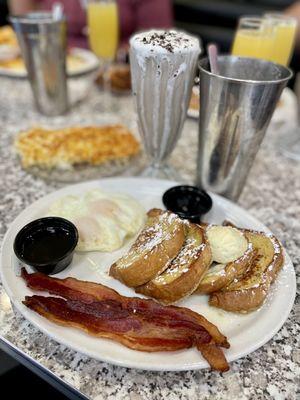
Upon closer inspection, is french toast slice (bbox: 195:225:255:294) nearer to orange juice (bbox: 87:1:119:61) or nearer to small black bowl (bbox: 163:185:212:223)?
small black bowl (bbox: 163:185:212:223)

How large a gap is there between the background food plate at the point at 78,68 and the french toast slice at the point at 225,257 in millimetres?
1485

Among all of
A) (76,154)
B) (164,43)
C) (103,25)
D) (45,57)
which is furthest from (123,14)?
(164,43)

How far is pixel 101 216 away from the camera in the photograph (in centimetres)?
97

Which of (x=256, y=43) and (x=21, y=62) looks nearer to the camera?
(x=256, y=43)

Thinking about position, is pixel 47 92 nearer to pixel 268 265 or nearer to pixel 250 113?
pixel 250 113

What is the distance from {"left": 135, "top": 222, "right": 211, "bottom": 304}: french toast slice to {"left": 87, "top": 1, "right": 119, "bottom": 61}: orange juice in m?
1.34

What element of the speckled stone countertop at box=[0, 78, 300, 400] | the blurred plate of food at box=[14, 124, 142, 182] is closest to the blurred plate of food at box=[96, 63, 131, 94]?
the blurred plate of food at box=[14, 124, 142, 182]

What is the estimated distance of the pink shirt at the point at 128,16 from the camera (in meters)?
2.64

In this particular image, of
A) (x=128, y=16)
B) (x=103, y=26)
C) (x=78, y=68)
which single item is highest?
(x=103, y=26)

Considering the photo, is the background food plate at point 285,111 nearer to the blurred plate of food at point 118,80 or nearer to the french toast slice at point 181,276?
the blurred plate of food at point 118,80

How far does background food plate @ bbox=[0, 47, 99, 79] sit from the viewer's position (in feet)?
6.40

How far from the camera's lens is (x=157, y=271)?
0.79m

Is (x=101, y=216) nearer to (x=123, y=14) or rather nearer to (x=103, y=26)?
(x=103, y=26)

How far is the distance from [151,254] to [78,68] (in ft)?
5.25
